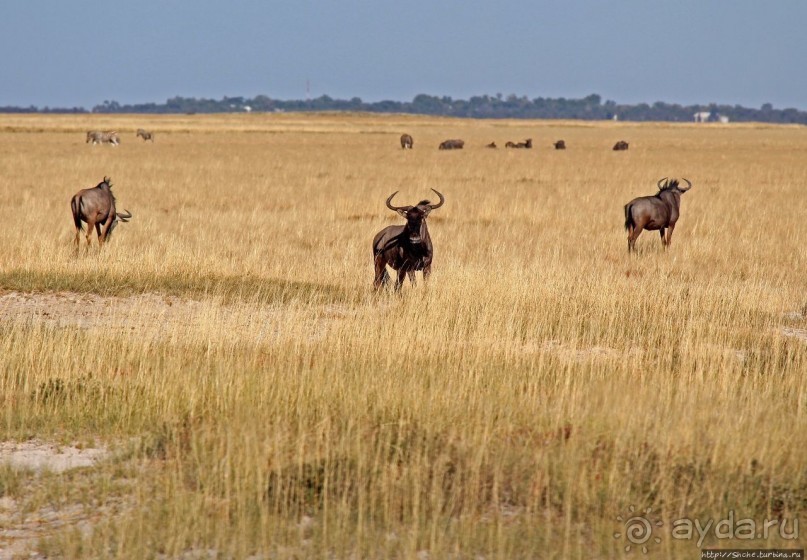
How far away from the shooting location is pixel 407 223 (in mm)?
11000

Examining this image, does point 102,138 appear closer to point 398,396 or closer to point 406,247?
point 406,247

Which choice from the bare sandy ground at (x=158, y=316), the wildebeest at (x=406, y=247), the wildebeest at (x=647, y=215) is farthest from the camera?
the wildebeest at (x=647, y=215)

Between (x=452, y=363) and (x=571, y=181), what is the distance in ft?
75.2

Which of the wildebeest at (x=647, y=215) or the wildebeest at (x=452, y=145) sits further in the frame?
the wildebeest at (x=452, y=145)

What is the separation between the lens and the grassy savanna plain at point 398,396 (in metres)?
5.09

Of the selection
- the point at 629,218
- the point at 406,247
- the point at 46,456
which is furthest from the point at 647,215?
the point at 46,456

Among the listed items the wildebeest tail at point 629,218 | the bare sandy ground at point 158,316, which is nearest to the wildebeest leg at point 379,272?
the bare sandy ground at point 158,316

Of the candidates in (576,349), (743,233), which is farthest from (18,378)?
(743,233)

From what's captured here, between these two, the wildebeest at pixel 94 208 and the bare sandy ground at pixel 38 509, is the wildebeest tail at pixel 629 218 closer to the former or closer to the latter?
the wildebeest at pixel 94 208

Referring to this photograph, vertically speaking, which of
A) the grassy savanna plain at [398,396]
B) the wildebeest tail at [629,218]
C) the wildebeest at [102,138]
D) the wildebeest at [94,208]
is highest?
the wildebeest tail at [629,218]

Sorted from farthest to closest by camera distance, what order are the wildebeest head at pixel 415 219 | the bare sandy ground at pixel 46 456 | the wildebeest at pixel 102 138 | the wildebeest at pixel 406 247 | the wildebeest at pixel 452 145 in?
the wildebeest at pixel 452 145 → the wildebeest at pixel 102 138 → the wildebeest at pixel 406 247 → the wildebeest head at pixel 415 219 → the bare sandy ground at pixel 46 456

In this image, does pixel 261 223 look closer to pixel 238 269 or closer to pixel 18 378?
pixel 238 269

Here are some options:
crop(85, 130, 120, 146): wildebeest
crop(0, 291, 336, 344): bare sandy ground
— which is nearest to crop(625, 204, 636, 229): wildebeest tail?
crop(0, 291, 336, 344): bare sandy ground

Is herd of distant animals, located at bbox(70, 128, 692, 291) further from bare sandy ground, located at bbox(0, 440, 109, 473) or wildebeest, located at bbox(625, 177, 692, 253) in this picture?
bare sandy ground, located at bbox(0, 440, 109, 473)
